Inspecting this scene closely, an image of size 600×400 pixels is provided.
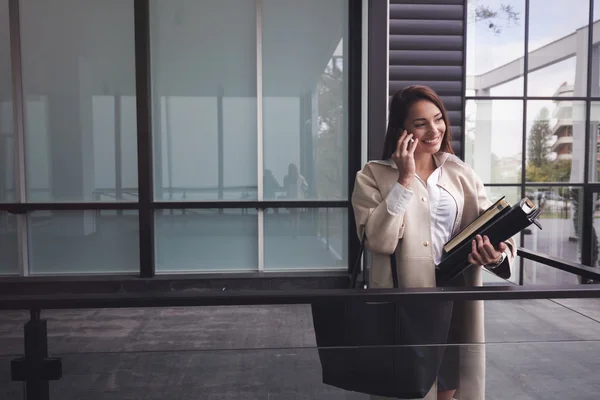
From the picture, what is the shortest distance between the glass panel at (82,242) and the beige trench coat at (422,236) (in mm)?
4720

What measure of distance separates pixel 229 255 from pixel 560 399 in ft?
14.7

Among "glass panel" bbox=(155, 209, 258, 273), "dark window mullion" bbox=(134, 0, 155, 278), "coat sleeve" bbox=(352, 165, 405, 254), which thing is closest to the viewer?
"coat sleeve" bbox=(352, 165, 405, 254)

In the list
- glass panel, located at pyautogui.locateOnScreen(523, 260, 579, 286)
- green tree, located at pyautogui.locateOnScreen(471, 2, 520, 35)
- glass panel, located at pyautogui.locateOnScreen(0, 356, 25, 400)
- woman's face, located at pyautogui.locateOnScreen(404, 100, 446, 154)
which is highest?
green tree, located at pyautogui.locateOnScreen(471, 2, 520, 35)

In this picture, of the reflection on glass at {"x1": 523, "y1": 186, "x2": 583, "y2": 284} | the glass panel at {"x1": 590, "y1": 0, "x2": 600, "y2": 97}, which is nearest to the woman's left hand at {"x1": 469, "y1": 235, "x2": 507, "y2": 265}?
the reflection on glass at {"x1": 523, "y1": 186, "x2": 583, "y2": 284}

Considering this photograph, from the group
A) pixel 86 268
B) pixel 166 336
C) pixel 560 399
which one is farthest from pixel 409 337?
pixel 86 268

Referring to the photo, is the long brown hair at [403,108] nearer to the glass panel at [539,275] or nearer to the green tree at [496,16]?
the green tree at [496,16]

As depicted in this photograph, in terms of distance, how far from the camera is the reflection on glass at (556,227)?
6.45 metres

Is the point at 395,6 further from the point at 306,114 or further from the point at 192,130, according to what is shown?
the point at 192,130

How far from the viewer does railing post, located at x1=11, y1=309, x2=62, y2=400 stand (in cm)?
143

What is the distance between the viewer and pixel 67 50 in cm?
558

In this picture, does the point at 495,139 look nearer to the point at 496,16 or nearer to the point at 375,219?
the point at 496,16

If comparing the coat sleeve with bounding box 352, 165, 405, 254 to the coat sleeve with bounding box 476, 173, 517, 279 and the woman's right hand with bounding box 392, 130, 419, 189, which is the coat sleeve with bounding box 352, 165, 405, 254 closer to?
the woman's right hand with bounding box 392, 130, 419, 189

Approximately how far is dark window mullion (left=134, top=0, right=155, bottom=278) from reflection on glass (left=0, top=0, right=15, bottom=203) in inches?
60.5

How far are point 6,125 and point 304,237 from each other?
388 cm
